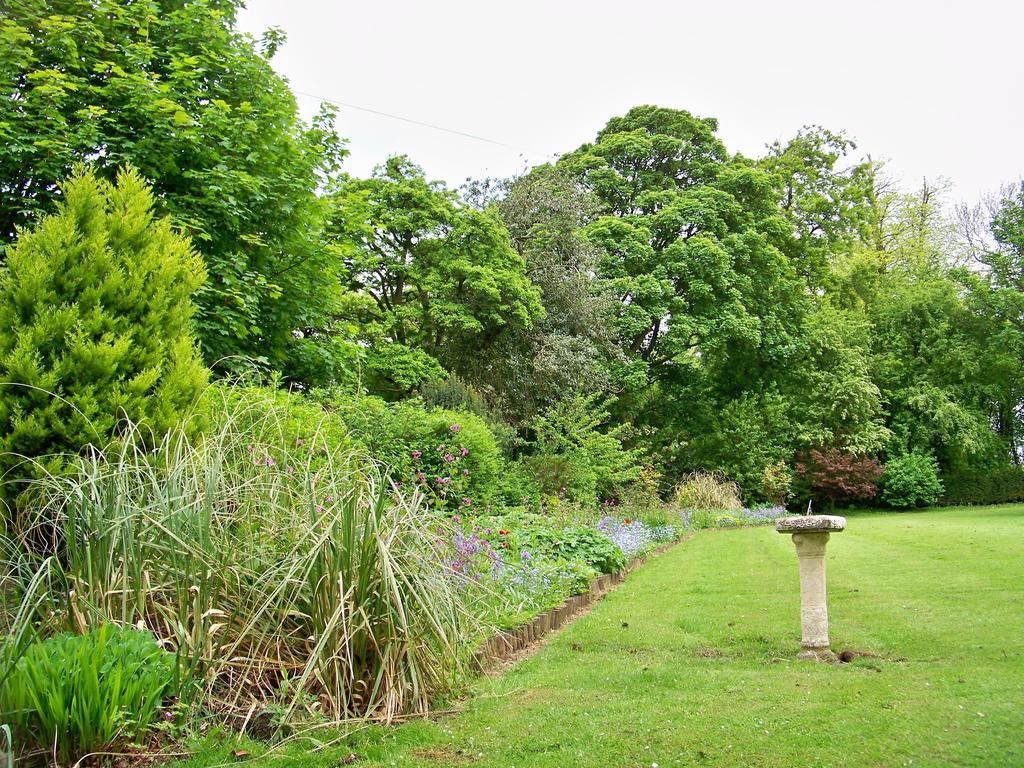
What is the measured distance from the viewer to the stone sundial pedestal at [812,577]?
13.9 ft

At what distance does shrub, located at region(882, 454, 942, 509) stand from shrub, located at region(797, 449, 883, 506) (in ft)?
1.51

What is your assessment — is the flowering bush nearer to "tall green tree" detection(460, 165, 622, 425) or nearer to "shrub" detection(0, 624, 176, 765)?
"tall green tree" detection(460, 165, 622, 425)

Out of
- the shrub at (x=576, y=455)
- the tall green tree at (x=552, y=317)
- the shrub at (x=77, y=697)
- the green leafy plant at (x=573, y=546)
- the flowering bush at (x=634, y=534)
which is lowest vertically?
the flowering bush at (x=634, y=534)

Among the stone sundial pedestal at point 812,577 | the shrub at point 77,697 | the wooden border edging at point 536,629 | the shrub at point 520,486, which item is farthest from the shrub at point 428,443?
the shrub at point 77,697

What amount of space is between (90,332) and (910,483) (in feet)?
73.1

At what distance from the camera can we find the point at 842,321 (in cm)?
2214

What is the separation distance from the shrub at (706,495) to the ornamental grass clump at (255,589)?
13905 mm

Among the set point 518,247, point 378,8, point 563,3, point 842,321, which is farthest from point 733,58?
point 842,321

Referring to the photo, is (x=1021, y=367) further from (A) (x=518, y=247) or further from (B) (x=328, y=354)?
(B) (x=328, y=354)

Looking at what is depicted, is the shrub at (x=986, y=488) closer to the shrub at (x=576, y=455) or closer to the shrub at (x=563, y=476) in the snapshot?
the shrub at (x=576, y=455)

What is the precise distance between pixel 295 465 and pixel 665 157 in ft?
64.6

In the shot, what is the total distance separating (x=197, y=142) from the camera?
716 centimetres

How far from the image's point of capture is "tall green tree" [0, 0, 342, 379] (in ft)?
21.0

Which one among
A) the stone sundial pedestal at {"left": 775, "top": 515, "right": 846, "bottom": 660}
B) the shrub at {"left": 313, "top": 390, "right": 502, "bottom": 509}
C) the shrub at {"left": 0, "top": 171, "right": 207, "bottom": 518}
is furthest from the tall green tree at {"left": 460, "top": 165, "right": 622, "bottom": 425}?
the shrub at {"left": 0, "top": 171, "right": 207, "bottom": 518}
